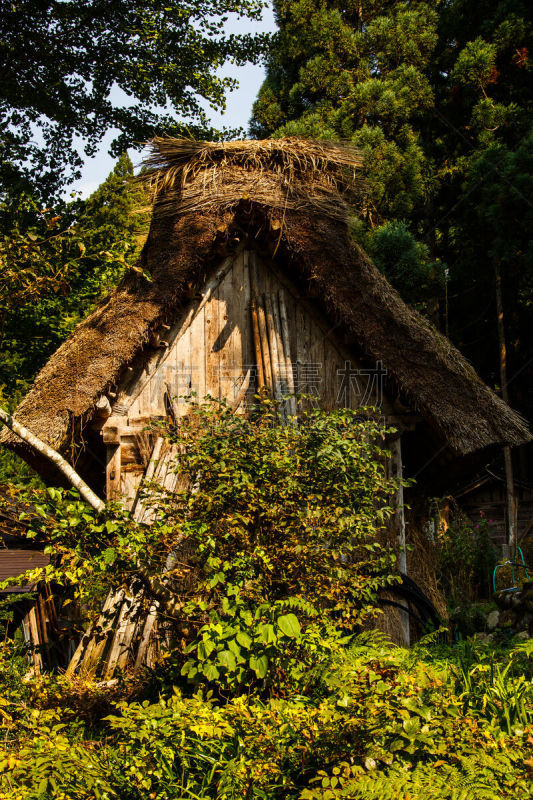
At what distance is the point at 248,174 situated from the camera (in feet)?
19.6

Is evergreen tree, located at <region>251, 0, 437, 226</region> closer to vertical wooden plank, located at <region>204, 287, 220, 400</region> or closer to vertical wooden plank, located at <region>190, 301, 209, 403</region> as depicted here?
vertical wooden plank, located at <region>204, 287, 220, 400</region>

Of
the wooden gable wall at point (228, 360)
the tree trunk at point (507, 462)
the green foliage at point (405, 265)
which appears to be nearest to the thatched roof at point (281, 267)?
the wooden gable wall at point (228, 360)

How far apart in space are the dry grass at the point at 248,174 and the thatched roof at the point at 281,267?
0.04 ft

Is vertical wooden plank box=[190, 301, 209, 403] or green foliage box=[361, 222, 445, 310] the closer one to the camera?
vertical wooden plank box=[190, 301, 209, 403]

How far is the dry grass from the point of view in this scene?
586cm

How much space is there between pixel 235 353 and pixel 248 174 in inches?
66.6

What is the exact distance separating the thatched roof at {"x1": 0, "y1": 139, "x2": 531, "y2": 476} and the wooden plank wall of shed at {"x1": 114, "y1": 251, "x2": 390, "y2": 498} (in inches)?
8.4

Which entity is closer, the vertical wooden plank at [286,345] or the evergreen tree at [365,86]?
the vertical wooden plank at [286,345]

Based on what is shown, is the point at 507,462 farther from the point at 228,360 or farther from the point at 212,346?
the point at 212,346

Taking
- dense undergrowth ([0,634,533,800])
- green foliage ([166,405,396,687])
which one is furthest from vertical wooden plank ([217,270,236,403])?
dense undergrowth ([0,634,533,800])

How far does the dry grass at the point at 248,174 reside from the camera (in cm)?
586

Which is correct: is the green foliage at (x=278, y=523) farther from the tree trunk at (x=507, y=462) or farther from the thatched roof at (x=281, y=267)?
the tree trunk at (x=507, y=462)

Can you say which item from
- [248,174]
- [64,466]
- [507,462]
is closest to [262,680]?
[64,466]

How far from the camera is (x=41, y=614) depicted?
28.7ft
